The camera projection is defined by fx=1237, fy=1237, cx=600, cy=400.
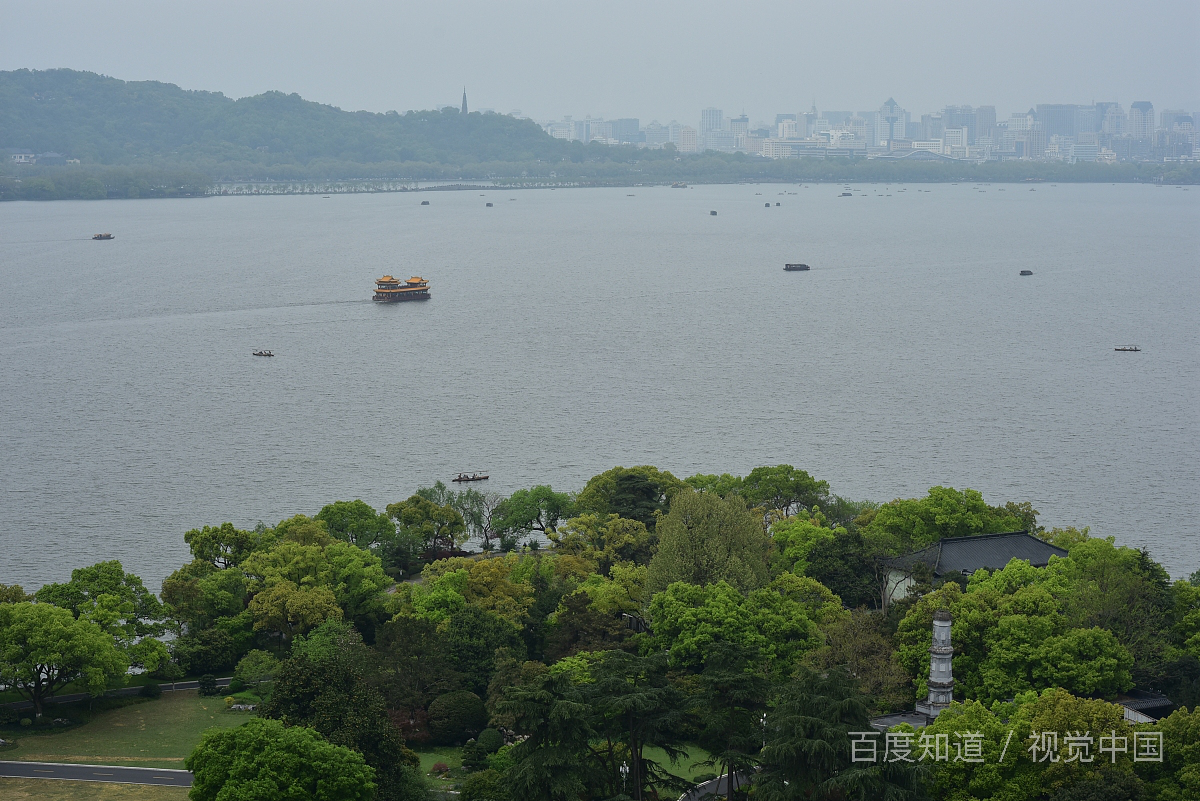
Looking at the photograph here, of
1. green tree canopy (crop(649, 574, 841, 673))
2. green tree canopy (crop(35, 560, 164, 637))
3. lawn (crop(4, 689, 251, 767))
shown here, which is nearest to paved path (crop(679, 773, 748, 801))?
green tree canopy (crop(649, 574, 841, 673))

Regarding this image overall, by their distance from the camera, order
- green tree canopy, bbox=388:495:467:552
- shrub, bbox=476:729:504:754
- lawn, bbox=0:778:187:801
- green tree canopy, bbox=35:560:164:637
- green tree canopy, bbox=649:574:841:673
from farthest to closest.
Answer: green tree canopy, bbox=388:495:467:552 → green tree canopy, bbox=35:560:164:637 → green tree canopy, bbox=649:574:841:673 → shrub, bbox=476:729:504:754 → lawn, bbox=0:778:187:801

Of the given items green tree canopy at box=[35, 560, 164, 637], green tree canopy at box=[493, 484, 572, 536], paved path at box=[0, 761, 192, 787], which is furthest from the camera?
green tree canopy at box=[493, 484, 572, 536]

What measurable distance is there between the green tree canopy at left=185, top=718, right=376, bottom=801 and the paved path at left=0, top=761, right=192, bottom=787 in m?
3.57

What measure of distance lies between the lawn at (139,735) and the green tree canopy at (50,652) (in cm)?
92

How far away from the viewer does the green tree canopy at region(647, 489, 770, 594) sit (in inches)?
1153

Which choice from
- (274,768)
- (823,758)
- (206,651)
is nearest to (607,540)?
(206,651)

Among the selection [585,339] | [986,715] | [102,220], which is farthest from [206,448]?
[102,220]

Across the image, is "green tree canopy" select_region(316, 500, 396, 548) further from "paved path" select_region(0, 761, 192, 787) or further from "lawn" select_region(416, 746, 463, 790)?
"paved path" select_region(0, 761, 192, 787)

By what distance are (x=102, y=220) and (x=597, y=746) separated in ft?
511

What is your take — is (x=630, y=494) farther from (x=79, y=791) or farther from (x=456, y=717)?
(x=79, y=791)

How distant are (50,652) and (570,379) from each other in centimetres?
4024

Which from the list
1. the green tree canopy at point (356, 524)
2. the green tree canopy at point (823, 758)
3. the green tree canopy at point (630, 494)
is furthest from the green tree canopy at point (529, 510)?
the green tree canopy at point (823, 758)

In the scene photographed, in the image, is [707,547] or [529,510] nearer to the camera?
[707,547]

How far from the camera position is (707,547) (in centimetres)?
2959
